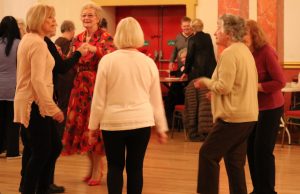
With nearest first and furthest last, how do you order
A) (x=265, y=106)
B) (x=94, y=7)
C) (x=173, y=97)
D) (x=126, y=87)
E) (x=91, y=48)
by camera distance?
(x=126, y=87) → (x=265, y=106) → (x=91, y=48) → (x=94, y=7) → (x=173, y=97)

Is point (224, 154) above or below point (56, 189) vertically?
above

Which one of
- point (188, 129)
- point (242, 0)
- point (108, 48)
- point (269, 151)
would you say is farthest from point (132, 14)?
point (269, 151)

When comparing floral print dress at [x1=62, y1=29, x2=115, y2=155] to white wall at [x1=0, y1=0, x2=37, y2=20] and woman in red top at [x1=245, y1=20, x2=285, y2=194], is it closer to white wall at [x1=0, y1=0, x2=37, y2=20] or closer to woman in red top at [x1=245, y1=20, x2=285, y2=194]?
woman in red top at [x1=245, y1=20, x2=285, y2=194]

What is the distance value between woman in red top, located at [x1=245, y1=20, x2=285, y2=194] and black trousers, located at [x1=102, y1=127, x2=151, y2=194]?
1145 mm

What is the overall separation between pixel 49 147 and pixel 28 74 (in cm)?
54

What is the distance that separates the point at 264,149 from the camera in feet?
14.8

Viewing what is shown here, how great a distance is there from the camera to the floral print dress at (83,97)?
16.8 ft

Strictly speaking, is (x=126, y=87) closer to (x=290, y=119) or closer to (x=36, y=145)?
(x=36, y=145)

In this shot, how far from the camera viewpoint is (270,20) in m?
8.61

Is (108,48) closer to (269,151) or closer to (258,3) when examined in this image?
(269,151)

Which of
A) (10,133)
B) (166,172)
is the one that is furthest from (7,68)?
(166,172)

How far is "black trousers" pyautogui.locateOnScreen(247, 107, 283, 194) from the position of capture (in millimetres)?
4488

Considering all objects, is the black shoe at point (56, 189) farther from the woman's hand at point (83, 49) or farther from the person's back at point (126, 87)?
the person's back at point (126, 87)

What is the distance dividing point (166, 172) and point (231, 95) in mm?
2192
